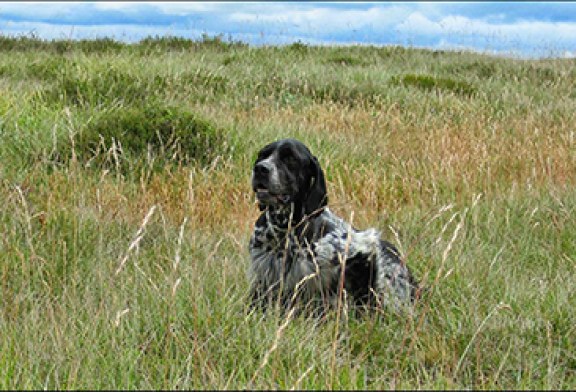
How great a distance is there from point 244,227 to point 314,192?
1.11m

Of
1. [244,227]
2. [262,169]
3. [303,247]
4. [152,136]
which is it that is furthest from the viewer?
[152,136]

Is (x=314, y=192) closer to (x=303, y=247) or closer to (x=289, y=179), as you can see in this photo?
(x=289, y=179)

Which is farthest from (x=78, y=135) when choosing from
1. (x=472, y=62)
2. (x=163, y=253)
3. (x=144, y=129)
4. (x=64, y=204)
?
(x=472, y=62)

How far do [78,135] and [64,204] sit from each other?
186 centimetres

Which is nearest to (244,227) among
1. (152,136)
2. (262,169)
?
(262,169)

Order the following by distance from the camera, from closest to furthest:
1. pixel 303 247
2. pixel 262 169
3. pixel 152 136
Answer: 1. pixel 262 169
2. pixel 303 247
3. pixel 152 136

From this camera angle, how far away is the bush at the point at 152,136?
659 centimetres

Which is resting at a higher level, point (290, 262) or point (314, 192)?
point (314, 192)

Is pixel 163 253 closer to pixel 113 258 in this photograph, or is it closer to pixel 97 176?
pixel 113 258

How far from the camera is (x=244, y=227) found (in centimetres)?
488

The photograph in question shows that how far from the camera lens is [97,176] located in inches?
235

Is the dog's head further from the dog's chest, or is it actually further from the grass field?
the grass field

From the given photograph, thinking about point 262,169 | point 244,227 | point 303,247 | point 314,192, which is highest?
point 262,169

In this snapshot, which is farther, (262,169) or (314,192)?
(314,192)
